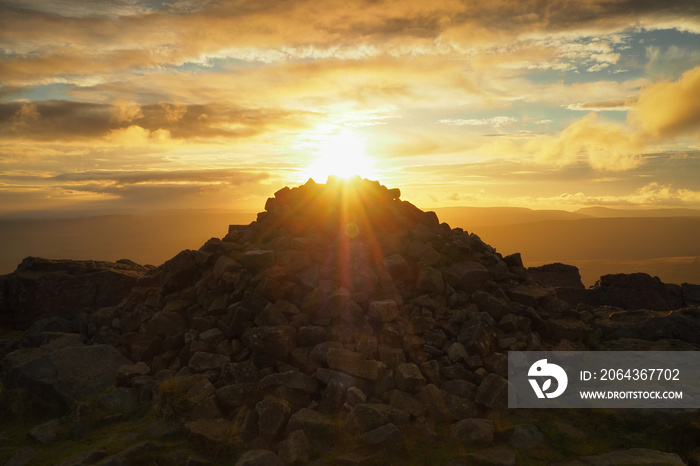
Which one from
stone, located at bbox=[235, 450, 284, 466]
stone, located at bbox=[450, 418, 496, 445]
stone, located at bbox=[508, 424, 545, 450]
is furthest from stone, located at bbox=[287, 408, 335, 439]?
stone, located at bbox=[508, 424, 545, 450]

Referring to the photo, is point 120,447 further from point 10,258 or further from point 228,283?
point 10,258

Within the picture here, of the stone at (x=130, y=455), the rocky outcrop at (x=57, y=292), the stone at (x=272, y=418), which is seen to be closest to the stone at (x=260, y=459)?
the stone at (x=272, y=418)

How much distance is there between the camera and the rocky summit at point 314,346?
29.2 ft

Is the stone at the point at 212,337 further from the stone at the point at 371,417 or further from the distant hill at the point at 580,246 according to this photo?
the distant hill at the point at 580,246

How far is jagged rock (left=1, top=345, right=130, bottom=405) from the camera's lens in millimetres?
11031

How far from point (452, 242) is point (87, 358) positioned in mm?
10684

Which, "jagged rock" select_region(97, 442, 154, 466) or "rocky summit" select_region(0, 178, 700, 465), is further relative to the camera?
"rocky summit" select_region(0, 178, 700, 465)

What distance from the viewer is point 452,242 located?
47.6ft

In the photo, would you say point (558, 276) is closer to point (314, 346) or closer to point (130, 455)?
point (314, 346)

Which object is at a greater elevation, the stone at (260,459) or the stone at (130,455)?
the stone at (260,459)

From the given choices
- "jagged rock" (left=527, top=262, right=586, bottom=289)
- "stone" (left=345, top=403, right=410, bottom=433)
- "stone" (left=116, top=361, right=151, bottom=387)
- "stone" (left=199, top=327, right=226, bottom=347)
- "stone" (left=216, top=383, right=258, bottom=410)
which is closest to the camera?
"stone" (left=345, top=403, right=410, bottom=433)
